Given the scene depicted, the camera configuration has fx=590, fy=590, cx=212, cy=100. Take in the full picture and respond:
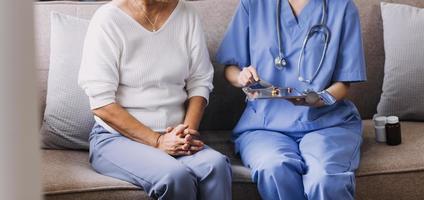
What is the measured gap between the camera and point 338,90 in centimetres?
177

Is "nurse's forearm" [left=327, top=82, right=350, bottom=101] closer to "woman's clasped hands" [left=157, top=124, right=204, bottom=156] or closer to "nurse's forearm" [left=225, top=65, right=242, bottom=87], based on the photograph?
"nurse's forearm" [left=225, top=65, right=242, bottom=87]

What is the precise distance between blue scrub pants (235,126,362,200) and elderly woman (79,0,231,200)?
11cm

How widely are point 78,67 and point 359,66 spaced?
0.88m

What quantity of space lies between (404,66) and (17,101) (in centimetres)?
198

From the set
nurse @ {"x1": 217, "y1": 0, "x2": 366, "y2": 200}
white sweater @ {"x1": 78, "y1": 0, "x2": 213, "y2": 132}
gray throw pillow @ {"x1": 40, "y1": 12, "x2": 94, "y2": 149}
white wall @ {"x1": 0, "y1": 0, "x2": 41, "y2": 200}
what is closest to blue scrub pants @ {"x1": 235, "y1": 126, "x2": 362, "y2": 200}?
nurse @ {"x1": 217, "y1": 0, "x2": 366, "y2": 200}

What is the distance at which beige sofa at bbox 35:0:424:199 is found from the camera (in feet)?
4.99

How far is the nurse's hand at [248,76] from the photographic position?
171cm

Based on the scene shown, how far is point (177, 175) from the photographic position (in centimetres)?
148

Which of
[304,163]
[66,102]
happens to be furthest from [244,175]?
[66,102]

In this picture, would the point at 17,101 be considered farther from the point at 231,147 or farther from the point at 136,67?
the point at 231,147

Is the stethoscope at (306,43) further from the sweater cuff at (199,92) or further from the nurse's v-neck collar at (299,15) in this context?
the sweater cuff at (199,92)

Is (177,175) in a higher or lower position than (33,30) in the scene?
lower

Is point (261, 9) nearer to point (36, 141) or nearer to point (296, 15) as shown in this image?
point (296, 15)

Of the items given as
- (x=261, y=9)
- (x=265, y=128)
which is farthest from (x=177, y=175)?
(x=261, y=9)
